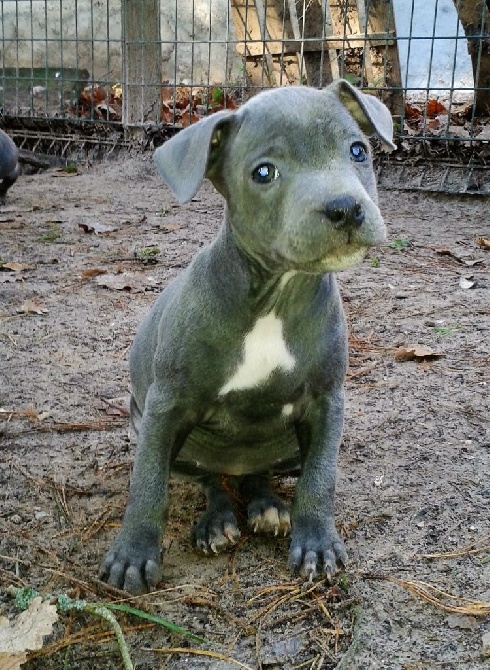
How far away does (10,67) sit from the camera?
41.0 feet

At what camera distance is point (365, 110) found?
260 centimetres

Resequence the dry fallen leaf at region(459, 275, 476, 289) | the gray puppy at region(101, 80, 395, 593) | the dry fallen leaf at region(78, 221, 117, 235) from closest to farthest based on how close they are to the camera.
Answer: the gray puppy at region(101, 80, 395, 593), the dry fallen leaf at region(459, 275, 476, 289), the dry fallen leaf at region(78, 221, 117, 235)

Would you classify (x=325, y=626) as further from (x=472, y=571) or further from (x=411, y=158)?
(x=411, y=158)

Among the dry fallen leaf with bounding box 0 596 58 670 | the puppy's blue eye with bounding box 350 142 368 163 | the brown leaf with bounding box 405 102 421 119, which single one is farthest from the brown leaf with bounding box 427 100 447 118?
the dry fallen leaf with bounding box 0 596 58 670

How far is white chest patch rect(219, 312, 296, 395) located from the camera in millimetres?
2590

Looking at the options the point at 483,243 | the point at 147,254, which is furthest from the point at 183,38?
the point at 483,243

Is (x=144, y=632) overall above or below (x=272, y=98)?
below

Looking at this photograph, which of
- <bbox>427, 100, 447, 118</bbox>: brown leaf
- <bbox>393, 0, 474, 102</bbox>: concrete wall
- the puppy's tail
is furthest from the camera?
<bbox>393, 0, 474, 102</bbox>: concrete wall

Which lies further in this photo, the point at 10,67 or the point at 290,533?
the point at 10,67

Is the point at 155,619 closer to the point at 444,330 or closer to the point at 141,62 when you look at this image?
the point at 444,330

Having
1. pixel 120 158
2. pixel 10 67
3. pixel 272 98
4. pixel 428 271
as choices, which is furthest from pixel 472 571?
pixel 10 67

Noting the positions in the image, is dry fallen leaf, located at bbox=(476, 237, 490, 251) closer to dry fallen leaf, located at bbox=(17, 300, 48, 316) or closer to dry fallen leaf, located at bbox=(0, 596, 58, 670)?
dry fallen leaf, located at bbox=(17, 300, 48, 316)

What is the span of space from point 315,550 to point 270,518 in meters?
0.27

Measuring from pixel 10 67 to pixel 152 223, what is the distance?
636cm
